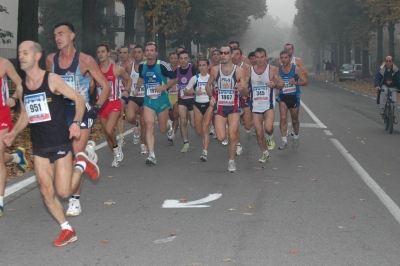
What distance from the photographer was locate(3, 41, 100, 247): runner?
6.84 meters

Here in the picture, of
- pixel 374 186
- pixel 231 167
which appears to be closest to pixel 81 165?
pixel 231 167

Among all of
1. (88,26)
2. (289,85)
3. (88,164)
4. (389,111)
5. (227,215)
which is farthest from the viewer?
(88,26)

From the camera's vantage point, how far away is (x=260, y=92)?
13.1 m

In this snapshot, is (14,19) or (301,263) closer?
(301,263)

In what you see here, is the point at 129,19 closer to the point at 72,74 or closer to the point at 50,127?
the point at 72,74

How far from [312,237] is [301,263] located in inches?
38.7

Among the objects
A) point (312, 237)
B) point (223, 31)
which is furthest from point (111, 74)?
point (223, 31)

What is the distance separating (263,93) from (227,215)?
5.18 meters

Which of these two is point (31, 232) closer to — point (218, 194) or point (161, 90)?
point (218, 194)

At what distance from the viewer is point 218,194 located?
31.5ft

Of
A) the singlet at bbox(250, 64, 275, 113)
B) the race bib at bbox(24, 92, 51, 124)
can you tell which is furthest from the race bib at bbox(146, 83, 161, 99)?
the race bib at bbox(24, 92, 51, 124)

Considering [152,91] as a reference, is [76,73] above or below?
above

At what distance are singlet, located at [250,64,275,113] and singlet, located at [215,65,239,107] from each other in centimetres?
125

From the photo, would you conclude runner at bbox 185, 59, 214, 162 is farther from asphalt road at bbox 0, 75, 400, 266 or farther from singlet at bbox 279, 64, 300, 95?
singlet at bbox 279, 64, 300, 95
